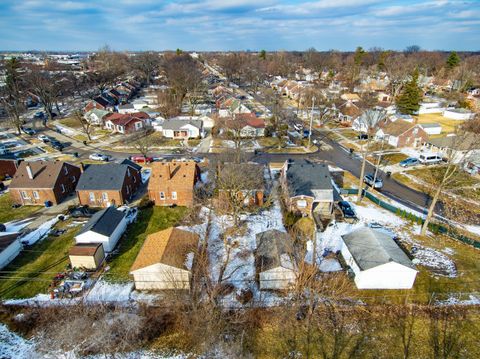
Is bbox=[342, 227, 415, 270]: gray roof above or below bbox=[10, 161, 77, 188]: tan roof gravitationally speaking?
below

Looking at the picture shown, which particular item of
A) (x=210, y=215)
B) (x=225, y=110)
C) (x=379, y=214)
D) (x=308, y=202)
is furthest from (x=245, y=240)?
(x=225, y=110)

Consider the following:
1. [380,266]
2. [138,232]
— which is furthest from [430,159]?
[138,232]

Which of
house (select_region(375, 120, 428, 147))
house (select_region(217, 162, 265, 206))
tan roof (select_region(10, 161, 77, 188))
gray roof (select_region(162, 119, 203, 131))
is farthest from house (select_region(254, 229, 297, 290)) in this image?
gray roof (select_region(162, 119, 203, 131))

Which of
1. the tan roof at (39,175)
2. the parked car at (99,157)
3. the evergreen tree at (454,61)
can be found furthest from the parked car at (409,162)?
the evergreen tree at (454,61)

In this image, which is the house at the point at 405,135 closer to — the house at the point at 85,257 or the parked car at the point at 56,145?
the house at the point at 85,257

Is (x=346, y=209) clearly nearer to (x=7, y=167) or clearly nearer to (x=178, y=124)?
(x=178, y=124)

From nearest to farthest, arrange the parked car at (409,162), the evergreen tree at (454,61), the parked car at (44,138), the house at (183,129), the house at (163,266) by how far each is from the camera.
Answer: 1. the house at (163,266)
2. the parked car at (409,162)
3. the parked car at (44,138)
4. the house at (183,129)
5. the evergreen tree at (454,61)

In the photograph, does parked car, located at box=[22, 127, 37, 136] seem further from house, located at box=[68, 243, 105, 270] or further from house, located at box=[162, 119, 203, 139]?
house, located at box=[68, 243, 105, 270]
